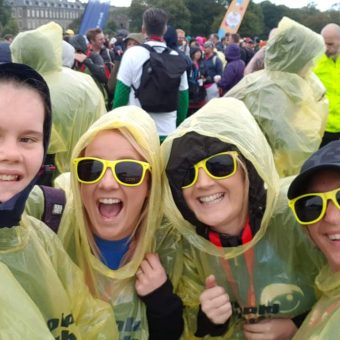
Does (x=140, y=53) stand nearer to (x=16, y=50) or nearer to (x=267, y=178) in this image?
(x=16, y=50)

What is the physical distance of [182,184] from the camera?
67.5 inches

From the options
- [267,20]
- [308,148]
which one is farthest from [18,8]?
[308,148]

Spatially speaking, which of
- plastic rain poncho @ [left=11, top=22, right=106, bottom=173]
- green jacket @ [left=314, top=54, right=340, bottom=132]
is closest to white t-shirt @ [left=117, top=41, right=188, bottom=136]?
plastic rain poncho @ [left=11, top=22, right=106, bottom=173]

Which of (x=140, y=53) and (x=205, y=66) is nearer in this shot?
(x=140, y=53)

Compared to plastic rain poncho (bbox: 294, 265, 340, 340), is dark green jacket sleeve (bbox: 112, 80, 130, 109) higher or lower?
lower

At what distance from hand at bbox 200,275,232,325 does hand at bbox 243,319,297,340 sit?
0.42ft

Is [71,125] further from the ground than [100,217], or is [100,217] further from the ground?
[100,217]

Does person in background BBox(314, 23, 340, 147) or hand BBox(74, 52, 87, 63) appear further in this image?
hand BBox(74, 52, 87, 63)

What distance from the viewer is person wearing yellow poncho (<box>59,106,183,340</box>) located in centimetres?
167

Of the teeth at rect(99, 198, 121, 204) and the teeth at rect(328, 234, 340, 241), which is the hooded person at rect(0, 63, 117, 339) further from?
the teeth at rect(328, 234, 340, 241)

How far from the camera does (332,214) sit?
1457 mm

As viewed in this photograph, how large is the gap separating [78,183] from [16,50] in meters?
2.12

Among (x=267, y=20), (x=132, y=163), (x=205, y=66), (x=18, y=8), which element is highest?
(x=132, y=163)

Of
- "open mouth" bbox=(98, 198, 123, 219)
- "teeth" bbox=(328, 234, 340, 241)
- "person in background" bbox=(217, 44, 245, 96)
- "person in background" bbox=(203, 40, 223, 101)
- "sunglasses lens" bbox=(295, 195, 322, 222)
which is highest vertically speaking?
"sunglasses lens" bbox=(295, 195, 322, 222)
